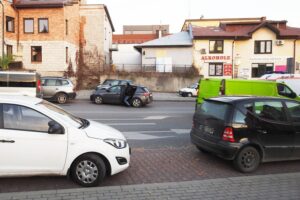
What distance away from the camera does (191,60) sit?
121 feet

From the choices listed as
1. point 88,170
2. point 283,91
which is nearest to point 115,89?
point 283,91

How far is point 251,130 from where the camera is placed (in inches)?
262

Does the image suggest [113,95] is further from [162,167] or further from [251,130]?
[251,130]

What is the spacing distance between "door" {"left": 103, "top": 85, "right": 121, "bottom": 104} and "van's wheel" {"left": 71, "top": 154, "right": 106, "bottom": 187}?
602 inches

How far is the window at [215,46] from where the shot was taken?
36906 millimetres

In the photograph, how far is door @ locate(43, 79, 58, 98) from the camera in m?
21.2

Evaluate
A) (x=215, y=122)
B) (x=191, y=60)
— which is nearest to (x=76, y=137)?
(x=215, y=122)

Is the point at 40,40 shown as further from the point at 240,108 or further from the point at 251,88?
the point at 240,108

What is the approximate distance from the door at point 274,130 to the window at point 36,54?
2836 centimetres

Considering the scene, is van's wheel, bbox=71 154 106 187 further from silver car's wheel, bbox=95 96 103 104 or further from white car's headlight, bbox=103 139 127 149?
silver car's wheel, bbox=95 96 103 104

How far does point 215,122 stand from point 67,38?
1103 inches

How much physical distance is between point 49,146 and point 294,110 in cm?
544

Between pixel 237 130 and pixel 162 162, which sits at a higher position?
pixel 237 130

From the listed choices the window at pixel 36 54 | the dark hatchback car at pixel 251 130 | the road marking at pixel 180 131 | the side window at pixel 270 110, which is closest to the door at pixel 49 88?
the window at pixel 36 54
